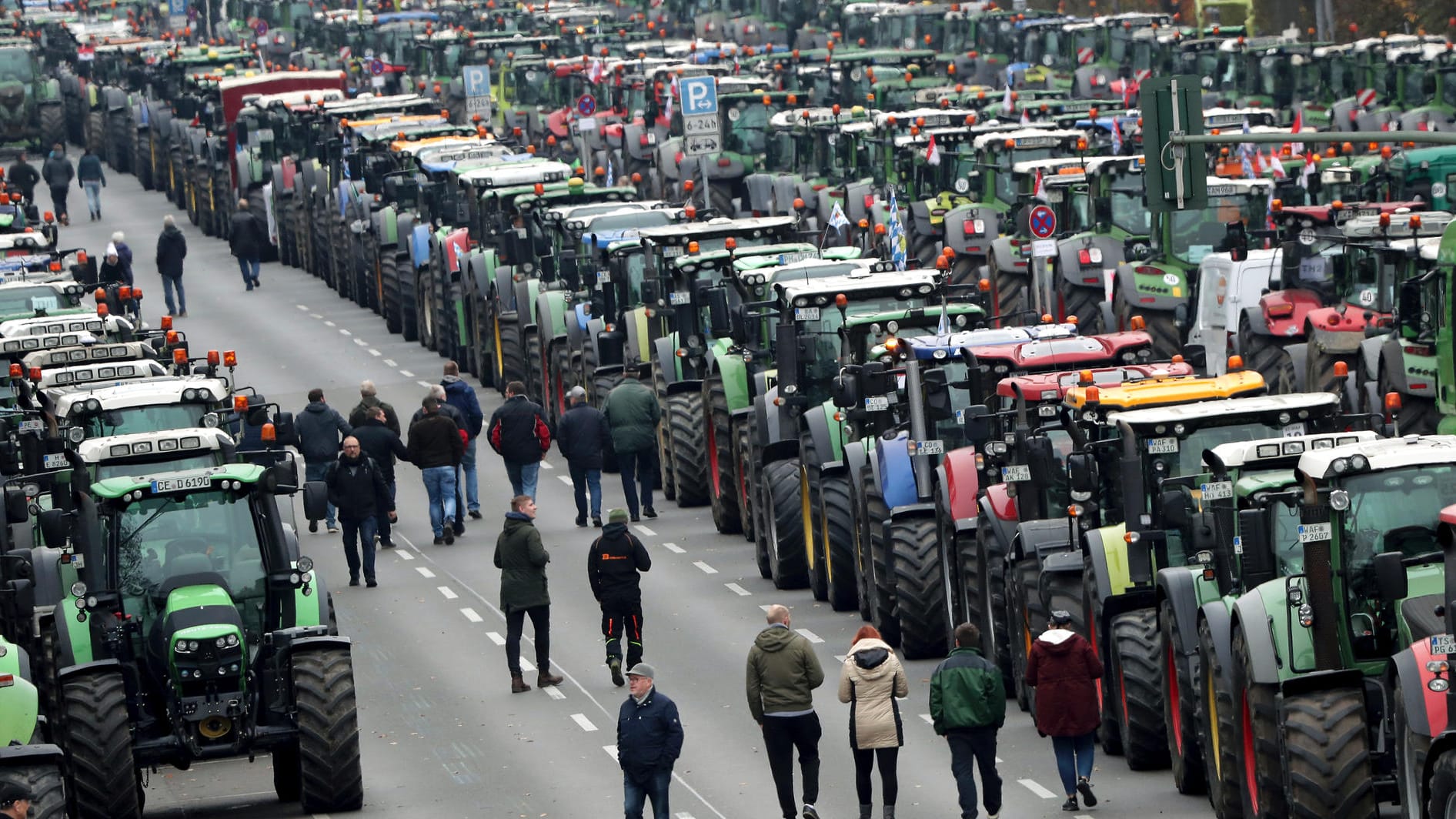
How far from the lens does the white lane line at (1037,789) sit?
18.9 metres

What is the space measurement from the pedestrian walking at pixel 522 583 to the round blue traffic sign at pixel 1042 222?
11.5m

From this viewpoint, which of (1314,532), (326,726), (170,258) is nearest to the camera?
(1314,532)

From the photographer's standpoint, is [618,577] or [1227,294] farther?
[1227,294]

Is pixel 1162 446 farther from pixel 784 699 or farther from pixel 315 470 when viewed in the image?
pixel 315 470

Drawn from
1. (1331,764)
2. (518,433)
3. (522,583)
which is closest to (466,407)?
(518,433)

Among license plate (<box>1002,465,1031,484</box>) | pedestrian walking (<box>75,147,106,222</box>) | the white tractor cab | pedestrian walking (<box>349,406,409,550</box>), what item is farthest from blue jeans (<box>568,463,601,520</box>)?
pedestrian walking (<box>75,147,106,222</box>)

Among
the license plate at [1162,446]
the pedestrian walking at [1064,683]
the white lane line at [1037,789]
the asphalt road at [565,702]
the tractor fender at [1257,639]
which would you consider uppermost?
the license plate at [1162,446]

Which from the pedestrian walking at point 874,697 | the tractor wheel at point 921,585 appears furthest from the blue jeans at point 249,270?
the pedestrian walking at point 874,697

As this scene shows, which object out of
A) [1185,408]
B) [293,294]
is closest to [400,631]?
[1185,408]

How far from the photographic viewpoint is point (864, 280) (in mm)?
26328

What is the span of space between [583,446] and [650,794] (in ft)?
37.4

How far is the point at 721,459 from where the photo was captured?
2836 cm

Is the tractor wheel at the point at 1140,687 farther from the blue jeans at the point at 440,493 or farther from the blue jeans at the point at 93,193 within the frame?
the blue jeans at the point at 93,193

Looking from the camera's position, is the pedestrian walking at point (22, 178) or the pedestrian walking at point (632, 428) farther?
the pedestrian walking at point (22, 178)
